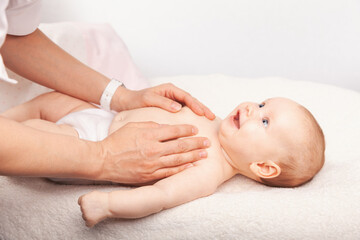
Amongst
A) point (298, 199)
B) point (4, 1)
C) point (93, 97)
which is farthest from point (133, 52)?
point (298, 199)

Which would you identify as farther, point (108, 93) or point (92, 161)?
point (108, 93)

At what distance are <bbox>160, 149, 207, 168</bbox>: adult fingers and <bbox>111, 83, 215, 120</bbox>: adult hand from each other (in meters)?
0.19

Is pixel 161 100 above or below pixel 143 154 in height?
above

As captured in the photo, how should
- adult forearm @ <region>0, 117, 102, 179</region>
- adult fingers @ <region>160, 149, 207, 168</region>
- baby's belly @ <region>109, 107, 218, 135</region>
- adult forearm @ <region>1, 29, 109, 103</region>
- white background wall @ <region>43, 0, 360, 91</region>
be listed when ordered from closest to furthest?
adult forearm @ <region>0, 117, 102, 179</region> < adult fingers @ <region>160, 149, 207, 168</region> < baby's belly @ <region>109, 107, 218, 135</region> < adult forearm @ <region>1, 29, 109, 103</region> < white background wall @ <region>43, 0, 360, 91</region>

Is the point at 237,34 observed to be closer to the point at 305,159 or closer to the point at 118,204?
the point at 305,159

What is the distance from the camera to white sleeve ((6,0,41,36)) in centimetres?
137

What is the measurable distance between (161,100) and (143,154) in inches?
11.6

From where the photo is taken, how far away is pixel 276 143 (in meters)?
1.23

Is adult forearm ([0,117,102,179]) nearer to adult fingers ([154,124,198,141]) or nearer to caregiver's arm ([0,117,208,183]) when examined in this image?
caregiver's arm ([0,117,208,183])

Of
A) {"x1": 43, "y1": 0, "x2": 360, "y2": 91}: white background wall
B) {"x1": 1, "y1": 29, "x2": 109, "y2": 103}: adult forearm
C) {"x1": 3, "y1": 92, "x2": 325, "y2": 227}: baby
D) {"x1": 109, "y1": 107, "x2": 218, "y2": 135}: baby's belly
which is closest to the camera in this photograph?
{"x1": 3, "y1": 92, "x2": 325, "y2": 227}: baby

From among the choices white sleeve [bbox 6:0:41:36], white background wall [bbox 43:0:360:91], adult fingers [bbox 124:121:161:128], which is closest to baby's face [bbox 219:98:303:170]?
adult fingers [bbox 124:121:161:128]

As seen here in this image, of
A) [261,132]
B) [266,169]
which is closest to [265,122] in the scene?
[261,132]

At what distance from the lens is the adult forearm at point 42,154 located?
3.12 ft

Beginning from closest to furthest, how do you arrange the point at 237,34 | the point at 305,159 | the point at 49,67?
the point at 305,159, the point at 49,67, the point at 237,34
